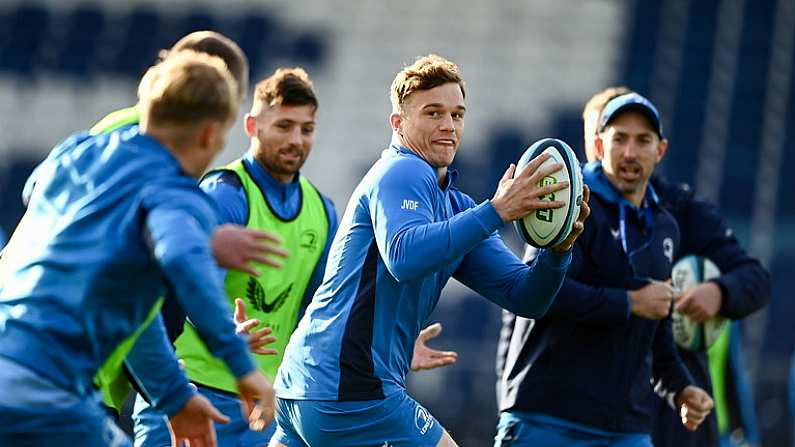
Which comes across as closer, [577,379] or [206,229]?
[206,229]

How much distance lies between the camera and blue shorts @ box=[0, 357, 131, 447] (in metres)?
3.79

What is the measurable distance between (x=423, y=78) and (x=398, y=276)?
90cm

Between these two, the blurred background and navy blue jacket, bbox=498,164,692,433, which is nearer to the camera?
navy blue jacket, bbox=498,164,692,433

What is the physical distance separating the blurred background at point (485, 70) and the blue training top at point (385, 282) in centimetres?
1273

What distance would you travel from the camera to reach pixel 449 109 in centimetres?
512

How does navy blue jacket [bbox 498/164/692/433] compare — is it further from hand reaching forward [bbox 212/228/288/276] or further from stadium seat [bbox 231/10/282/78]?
stadium seat [bbox 231/10/282/78]

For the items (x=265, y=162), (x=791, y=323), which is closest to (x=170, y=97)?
(x=265, y=162)

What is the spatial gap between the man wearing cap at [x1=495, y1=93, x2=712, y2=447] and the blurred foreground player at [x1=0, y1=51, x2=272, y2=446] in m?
2.53

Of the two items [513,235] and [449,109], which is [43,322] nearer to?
[449,109]

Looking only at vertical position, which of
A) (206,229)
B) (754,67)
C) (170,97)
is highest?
(754,67)

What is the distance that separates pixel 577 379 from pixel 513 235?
445 inches

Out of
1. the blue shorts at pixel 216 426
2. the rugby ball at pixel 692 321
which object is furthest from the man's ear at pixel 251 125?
the rugby ball at pixel 692 321

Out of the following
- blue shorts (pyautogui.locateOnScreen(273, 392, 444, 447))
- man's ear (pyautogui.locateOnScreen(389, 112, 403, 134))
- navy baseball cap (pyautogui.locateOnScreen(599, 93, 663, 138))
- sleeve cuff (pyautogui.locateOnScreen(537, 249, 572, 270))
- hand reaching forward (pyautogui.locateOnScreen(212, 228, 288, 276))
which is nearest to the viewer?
hand reaching forward (pyautogui.locateOnScreen(212, 228, 288, 276))

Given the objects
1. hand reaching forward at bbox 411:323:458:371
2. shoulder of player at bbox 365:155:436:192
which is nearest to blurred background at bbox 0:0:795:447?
hand reaching forward at bbox 411:323:458:371
